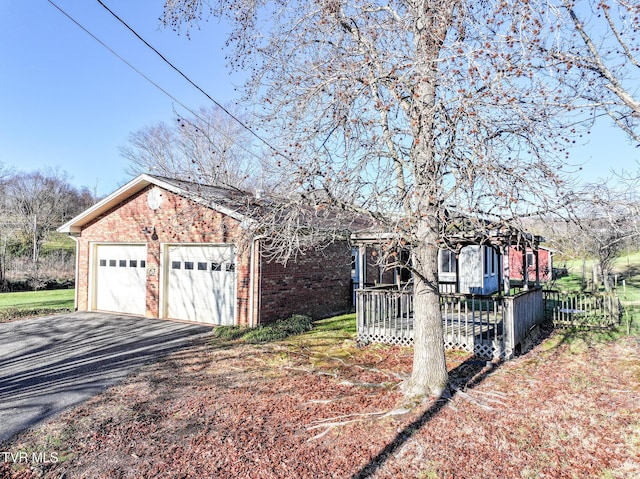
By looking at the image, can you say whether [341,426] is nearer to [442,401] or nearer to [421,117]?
[442,401]

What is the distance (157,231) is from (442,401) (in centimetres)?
1004

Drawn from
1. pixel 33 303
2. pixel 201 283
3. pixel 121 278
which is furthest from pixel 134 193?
pixel 33 303

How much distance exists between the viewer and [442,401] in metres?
5.67

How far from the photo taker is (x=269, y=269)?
11.2 meters

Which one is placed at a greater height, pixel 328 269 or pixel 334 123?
pixel 334 123

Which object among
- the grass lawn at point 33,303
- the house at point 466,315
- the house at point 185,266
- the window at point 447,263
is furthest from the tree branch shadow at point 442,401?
the grass lawn at point 33,303

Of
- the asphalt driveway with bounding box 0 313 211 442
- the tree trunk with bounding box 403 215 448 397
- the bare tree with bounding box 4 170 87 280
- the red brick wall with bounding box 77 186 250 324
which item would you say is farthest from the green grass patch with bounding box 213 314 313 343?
the bare tree with bounding box 4 170 87 280

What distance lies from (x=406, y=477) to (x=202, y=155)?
90.5 feet

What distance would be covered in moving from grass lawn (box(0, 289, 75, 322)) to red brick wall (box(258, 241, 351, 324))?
8.77 meters

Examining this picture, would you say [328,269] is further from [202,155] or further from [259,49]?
[202,155]

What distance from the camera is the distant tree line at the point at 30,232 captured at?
2288cm

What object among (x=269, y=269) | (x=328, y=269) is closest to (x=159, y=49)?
(x=269, y=269)

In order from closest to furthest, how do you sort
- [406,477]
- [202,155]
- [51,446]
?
[406,477]
[51,446]
[202,155]

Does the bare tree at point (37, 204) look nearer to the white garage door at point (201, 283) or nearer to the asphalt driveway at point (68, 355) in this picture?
the asphalt driveway at point (68, 355)
